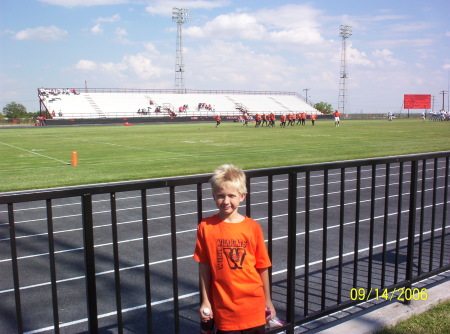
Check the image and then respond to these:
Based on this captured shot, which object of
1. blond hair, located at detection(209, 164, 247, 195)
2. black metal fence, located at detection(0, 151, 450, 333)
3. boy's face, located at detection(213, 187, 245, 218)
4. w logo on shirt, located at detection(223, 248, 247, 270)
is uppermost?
blond hair, located at detection(209, 164, 247, 195)


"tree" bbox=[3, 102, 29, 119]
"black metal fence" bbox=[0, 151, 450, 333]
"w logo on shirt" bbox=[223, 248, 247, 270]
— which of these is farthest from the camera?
"tree" bbox=[3, 102, 29, 119]

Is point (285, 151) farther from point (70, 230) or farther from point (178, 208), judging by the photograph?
point (70, 230)

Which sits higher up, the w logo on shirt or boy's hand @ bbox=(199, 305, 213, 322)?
the w logo on shirt

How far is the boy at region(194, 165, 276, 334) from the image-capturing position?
2816 mm

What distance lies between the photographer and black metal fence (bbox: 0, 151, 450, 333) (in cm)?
310

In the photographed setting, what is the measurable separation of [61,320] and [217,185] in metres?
2.71

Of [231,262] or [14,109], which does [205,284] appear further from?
[14,109]

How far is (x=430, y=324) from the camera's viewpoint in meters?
4.08

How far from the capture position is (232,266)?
2.82 meters
